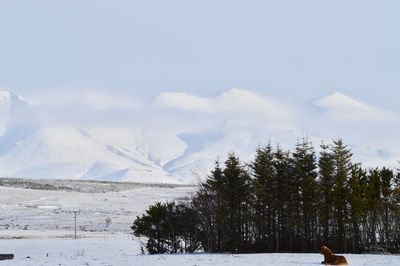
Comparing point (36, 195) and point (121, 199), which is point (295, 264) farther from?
point (36, 195)

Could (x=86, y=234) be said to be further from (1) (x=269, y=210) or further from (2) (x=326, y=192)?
(2) (x=326, y=192)

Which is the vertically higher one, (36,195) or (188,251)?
(36,195)

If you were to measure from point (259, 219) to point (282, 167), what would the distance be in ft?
13.5

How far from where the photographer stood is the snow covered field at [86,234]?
40031 mm

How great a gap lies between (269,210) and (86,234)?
3727cm

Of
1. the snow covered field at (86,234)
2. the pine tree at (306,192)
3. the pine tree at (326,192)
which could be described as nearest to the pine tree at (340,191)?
the pine tree at (326,192)

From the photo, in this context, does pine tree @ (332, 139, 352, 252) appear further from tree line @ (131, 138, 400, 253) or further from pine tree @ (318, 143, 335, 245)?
pine tree @ (318, 143, 335, 245)

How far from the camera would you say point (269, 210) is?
57312 mm

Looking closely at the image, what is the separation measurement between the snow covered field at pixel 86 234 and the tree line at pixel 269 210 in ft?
12.7

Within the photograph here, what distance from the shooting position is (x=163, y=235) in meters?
56.5

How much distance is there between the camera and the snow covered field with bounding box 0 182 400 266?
40.0 meters

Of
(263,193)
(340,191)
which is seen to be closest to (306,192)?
(340,191)

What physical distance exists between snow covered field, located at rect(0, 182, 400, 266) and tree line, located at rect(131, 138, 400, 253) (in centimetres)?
388

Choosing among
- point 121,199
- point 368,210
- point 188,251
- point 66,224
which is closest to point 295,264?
point 368,210
